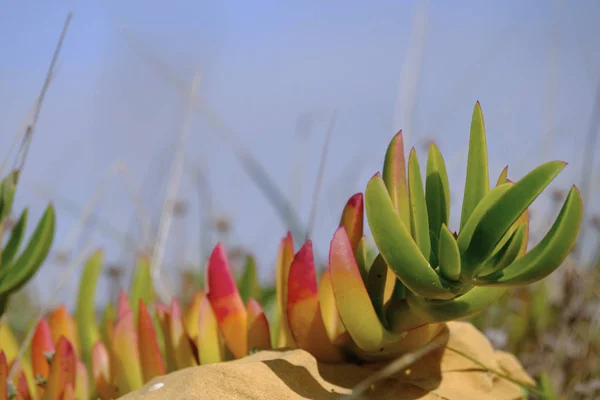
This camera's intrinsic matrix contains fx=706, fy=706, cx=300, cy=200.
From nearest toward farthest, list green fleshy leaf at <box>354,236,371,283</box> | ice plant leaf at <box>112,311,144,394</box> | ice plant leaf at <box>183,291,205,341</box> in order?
green fleshy leaf at <box>354,236,371,283</box> → ice plant leaf at <box>112,311,144,394</box> → ice plant leaf at <box>183,291,205,341</box>

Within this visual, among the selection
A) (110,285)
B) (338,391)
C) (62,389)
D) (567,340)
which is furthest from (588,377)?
(110,285)

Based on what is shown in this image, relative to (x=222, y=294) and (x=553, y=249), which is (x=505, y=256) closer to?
(x=553, y=249)

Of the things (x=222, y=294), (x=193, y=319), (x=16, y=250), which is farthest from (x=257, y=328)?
(x=16, y=250)

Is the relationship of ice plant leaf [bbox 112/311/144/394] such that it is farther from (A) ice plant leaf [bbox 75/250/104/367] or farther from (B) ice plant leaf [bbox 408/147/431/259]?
(B) ice plant leaf [bbox 408/147/431/259]

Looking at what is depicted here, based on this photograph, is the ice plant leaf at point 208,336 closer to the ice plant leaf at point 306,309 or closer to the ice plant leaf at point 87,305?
the ice plant leaf at point 306,309

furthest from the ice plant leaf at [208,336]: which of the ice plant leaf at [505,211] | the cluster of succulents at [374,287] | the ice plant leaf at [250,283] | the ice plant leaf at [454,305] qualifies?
the ice plant leaf at [505,211]

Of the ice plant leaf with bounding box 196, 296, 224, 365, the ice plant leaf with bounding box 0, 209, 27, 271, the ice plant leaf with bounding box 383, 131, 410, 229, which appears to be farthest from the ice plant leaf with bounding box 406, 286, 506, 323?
the ice plant leaf with bounding box 0, 209, 27, 271
